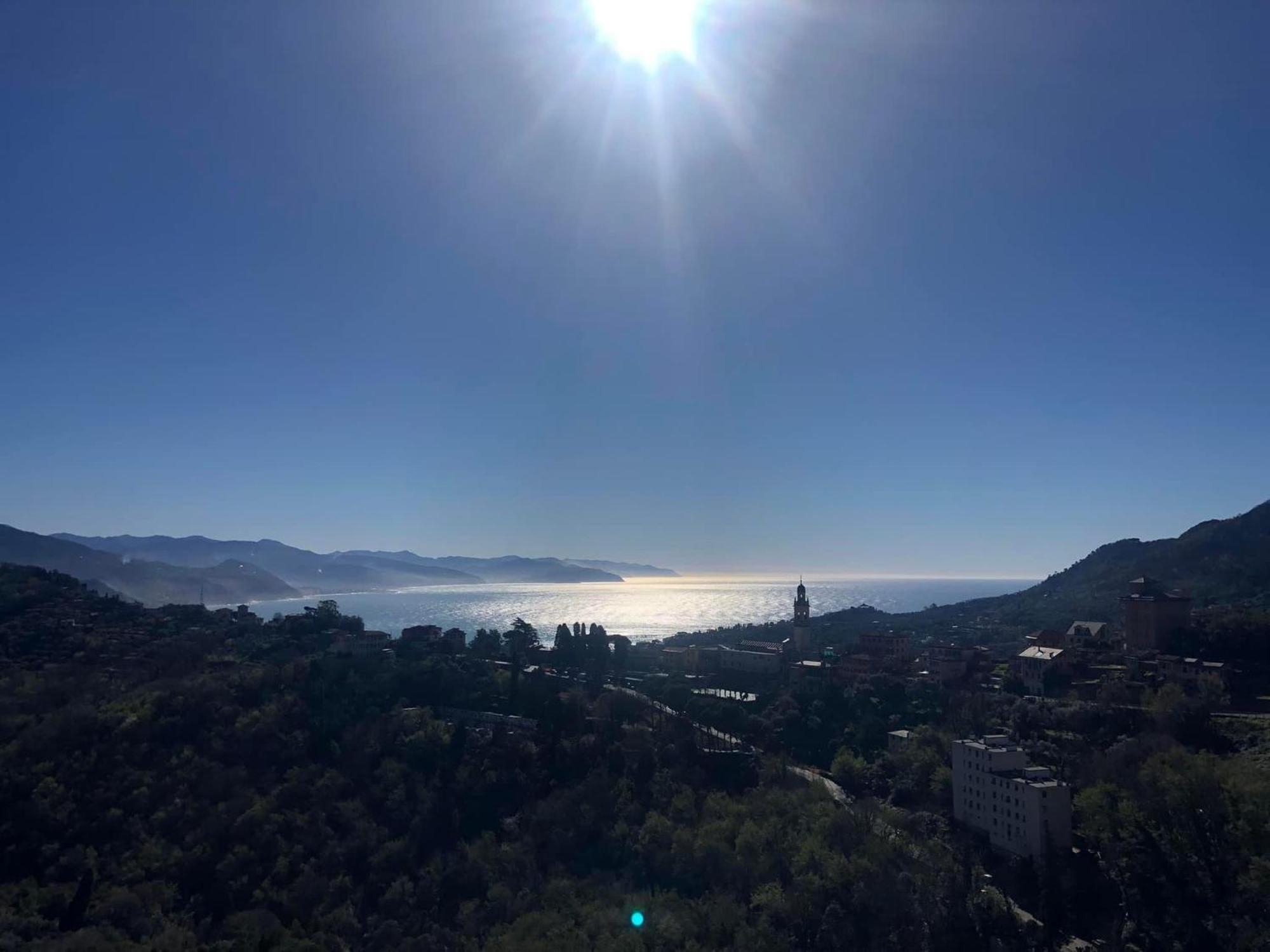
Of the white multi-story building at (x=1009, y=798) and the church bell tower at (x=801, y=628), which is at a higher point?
the church bell tower at (x=801, y=628)

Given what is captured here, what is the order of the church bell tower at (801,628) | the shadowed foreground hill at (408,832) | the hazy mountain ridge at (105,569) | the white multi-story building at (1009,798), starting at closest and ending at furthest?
the shadowed foreground hill at (408,832) < the white multi-story building at (1009,798) < the church bell tower at (801,628) < the hazy mountain ridge at (105,569)

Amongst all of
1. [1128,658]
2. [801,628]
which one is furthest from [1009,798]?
[801,628]

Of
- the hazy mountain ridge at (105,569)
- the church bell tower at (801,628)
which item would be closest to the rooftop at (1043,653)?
the church bell tower at (801,628)

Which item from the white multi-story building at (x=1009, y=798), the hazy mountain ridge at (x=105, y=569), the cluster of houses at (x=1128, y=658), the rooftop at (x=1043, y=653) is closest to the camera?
the white multi-story building at (x=1009, y=798)

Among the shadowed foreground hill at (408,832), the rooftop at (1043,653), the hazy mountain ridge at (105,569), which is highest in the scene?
the hazy mountain ridge at (105,569)

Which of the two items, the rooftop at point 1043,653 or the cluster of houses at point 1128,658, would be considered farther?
the rooftop at point 1043,653

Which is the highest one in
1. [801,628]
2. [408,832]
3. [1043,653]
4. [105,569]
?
[105,569]

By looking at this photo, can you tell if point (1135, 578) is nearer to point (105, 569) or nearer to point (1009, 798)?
point (1009, 798)

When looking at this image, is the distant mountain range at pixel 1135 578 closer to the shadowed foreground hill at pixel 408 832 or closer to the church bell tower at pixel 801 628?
the church bell tower at pixel 801 628

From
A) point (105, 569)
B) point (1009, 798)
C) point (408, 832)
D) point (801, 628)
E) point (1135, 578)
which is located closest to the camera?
point (1009, 798)
